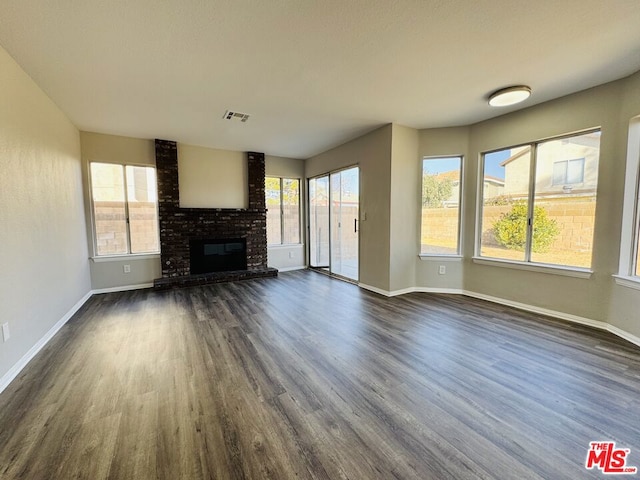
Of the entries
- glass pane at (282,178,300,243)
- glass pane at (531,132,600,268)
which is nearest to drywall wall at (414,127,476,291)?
glass pane at (531,132,600,268)

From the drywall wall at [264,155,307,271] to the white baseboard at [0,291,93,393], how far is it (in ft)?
11.8

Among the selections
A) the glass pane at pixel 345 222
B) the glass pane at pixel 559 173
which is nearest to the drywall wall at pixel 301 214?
the glass pane at pixel 345 222

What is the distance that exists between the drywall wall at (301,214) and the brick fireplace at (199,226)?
0.30 metres

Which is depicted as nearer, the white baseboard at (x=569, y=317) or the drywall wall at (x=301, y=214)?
the white baseboard at (x=569, y=317)

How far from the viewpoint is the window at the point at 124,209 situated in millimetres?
4609

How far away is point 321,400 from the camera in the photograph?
6.15ft

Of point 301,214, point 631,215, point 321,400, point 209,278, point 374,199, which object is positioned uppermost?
point 374,199

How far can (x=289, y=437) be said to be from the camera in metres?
1.56

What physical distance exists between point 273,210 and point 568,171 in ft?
17.2

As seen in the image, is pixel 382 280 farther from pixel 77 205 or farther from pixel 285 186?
pixel 77 205

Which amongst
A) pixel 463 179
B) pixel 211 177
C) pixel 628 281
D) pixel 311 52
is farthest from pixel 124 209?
pixel 628 281

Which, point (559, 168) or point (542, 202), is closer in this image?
point (559, 168)

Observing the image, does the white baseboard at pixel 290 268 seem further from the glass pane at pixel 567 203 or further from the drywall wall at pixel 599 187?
the glass pane at pixel 567 203

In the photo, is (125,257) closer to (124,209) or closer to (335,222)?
(124,209)
